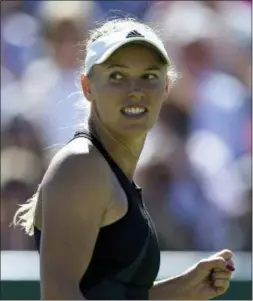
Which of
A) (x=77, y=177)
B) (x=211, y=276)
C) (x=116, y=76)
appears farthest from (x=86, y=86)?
(x=211, y=276)

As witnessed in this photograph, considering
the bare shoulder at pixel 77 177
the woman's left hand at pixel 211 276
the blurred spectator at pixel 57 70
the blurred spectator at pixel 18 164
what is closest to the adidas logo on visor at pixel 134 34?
the bare shoulder at pixel 77 177

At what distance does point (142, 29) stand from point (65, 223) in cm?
52

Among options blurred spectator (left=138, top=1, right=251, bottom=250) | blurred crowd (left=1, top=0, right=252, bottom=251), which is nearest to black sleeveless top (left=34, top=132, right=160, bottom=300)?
blurred crowd (left=1, top=0, right=252, bottom=251)

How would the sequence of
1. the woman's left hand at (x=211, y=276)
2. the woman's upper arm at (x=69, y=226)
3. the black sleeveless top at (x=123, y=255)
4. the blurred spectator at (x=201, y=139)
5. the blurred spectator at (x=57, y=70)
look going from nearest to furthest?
1. the woman's upper arm at (x=69, y=226)
2. the black sleeveless top at (x=123, y=255)
3. the woman's left hand at (x=211, y=276)
4. the blurred spectator at (x=201, y=139)
5. the blurred spectator at (x=57, y=70)

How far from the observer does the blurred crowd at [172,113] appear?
468 centimetres

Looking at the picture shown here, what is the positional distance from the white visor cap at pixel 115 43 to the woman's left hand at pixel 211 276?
0.52 meters

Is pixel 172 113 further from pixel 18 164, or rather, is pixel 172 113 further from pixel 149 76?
pixel 149 76

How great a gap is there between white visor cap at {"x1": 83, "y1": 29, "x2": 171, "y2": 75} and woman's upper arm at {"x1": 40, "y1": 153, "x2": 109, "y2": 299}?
0.96 ft

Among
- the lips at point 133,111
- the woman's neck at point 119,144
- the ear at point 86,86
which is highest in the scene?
the ear at point 86,86

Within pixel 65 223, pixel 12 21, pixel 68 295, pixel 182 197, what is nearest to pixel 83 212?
pixel 65 223

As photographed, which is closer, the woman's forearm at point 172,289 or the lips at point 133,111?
the lips at point 133,111

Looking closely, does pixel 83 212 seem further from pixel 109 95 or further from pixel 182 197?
pixel 182 197

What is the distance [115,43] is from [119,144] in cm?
24

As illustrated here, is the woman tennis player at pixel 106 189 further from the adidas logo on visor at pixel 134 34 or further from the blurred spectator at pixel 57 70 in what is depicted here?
the blurred spectator at pixel 57 70
